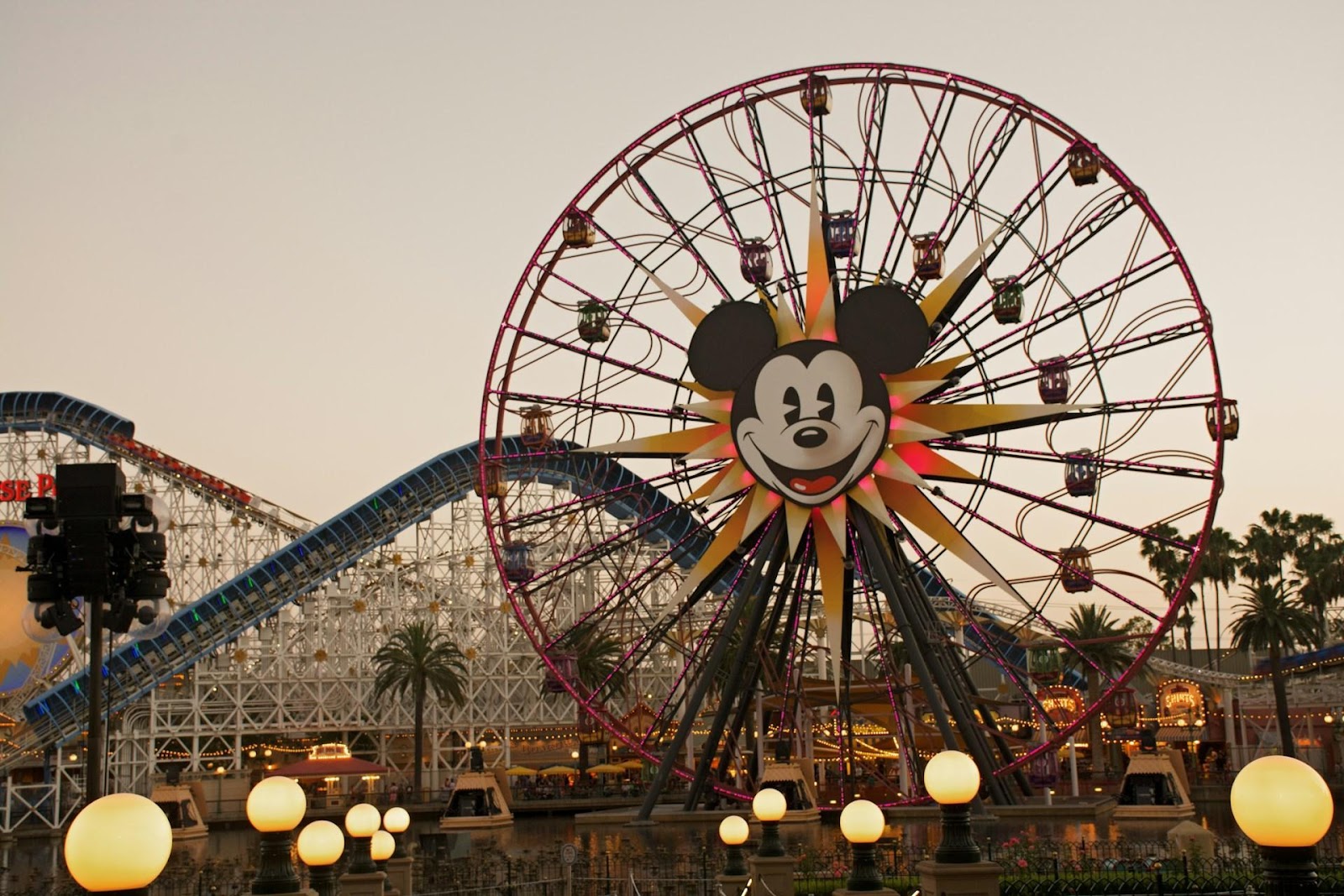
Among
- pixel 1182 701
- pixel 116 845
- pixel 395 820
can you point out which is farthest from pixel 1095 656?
pixel 116 845

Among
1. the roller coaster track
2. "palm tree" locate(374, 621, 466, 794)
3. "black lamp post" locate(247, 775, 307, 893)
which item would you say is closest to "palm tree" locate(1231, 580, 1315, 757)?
the roller coaster track

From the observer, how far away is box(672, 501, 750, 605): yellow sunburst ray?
2866cm

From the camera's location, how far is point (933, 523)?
27141 millimetres

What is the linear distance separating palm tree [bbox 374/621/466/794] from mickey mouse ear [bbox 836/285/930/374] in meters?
33.2

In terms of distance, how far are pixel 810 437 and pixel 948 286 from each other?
3.88m

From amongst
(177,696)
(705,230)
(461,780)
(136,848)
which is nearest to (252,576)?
(177,696)

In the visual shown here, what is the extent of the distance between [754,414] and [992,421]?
15.3 ft

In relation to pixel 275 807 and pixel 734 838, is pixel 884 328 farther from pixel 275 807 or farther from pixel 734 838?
pixel 275 807

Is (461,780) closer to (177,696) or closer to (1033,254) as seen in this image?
(177,696)

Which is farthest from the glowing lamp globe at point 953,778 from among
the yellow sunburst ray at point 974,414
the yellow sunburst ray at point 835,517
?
the yellow sunburst ray at point 974,414

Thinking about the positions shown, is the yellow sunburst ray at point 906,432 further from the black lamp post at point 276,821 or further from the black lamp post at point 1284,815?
the black lamp post at point 1284,815

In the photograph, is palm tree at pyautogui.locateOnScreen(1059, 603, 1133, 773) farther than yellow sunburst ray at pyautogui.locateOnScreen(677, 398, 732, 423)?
Yes

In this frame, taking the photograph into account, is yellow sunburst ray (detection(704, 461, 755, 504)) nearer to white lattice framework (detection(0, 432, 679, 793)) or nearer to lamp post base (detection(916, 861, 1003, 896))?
lamp post base (detection(916, 861, 1003, 896))

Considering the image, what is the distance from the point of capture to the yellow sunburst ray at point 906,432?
2698cm
